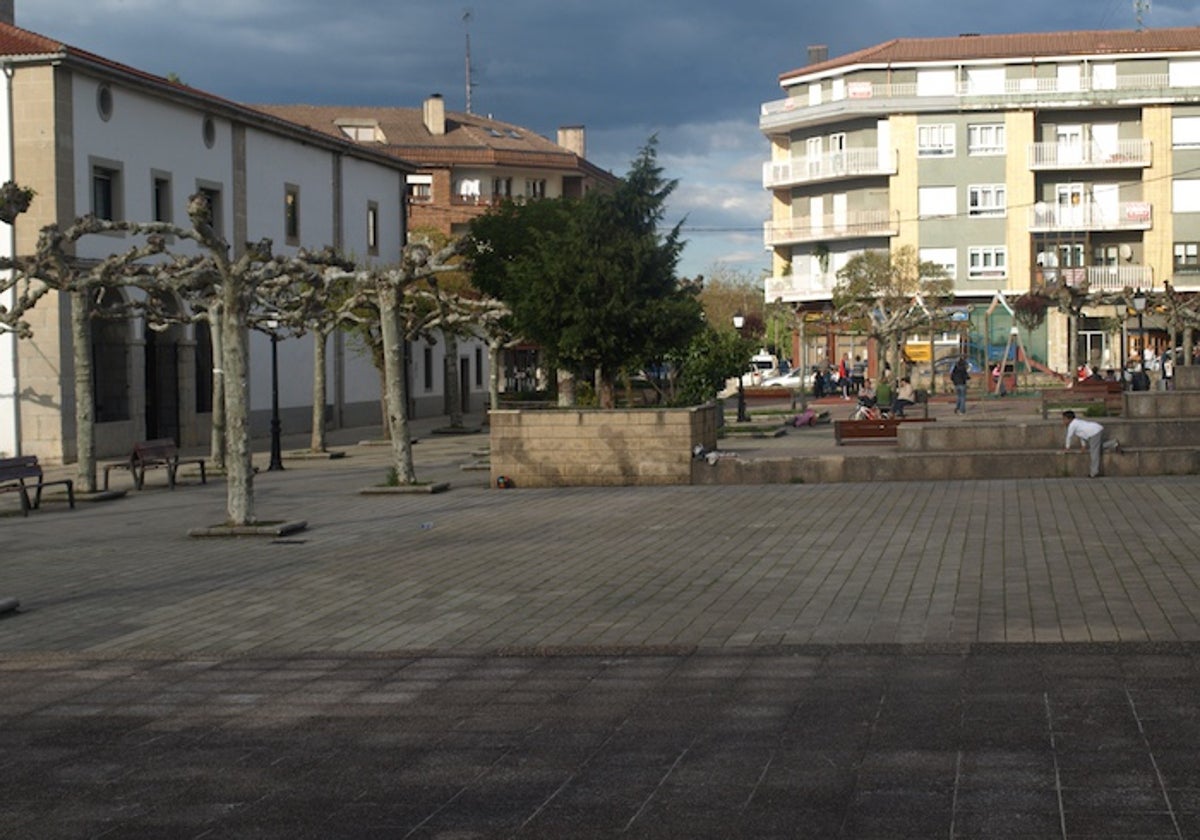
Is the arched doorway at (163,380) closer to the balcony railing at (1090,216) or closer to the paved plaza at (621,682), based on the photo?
the paved plaza at (621,682)

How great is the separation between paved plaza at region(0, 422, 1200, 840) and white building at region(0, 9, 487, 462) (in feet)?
56.9

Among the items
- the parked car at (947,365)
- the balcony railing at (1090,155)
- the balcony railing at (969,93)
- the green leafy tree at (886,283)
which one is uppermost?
the balcony railing at (969,93)

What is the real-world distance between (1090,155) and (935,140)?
6.46 metres

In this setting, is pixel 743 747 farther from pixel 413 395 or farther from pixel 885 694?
pixel 413 395

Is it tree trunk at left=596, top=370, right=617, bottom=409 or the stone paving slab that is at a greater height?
tree trunk at left=596, top=370, right=617, bottom=409

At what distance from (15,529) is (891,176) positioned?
54.4 meters

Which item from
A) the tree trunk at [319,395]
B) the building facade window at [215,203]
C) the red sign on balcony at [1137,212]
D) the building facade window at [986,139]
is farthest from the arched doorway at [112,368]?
the red sign on balcony at [1137,212]

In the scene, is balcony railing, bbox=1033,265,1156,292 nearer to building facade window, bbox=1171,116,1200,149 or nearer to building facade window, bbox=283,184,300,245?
building facade window, bbox=1171,116,1200,149

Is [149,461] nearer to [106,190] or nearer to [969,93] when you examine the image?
[106,190]

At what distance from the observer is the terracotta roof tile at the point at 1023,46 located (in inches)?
2606

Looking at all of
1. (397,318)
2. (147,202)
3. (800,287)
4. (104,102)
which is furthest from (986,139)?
(397,318)

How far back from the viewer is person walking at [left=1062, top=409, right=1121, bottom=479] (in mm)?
20953

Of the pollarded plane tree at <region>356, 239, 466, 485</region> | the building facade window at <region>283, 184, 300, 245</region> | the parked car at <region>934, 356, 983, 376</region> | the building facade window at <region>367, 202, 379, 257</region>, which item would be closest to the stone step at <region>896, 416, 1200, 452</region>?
the pollarded plane tree at <region>356, 239, 466, 485</region>

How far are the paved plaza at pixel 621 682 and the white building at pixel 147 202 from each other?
17.3m
